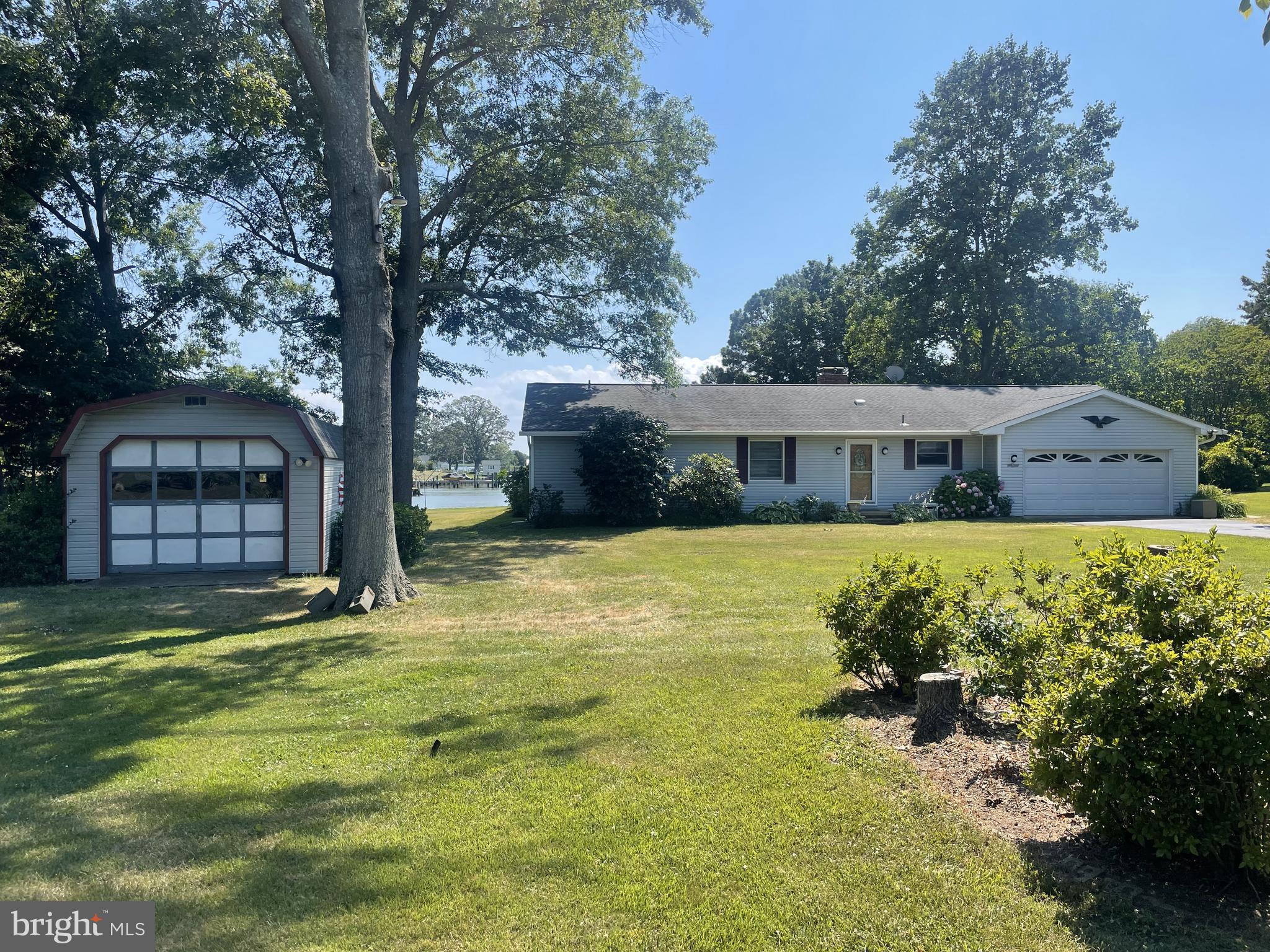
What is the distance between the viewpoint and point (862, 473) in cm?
2200

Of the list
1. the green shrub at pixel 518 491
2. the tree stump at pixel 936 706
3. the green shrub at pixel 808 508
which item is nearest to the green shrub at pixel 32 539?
the green shrub at pixel 518 491

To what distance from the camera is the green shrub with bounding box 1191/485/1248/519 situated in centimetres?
1978

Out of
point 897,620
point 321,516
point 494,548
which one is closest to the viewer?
point 897,620

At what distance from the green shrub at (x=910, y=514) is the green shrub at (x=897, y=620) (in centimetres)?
1591

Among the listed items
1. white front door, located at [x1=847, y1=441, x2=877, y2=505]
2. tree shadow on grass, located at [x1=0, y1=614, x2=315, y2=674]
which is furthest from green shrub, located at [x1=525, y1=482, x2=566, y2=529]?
tree shadow on grass, located at [x1=0, y1=614, x2=315, y2=674]

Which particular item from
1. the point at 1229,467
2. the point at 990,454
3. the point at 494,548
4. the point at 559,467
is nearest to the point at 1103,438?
the point at 990,454

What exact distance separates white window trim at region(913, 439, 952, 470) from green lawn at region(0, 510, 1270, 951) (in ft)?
52.3

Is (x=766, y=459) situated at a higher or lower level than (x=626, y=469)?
higher

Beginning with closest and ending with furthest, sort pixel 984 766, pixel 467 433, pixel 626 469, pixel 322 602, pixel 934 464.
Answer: pixel 984 766 < pixel 322 602 < pixel 626 469 < pixel 934 464 < pixel 467 433

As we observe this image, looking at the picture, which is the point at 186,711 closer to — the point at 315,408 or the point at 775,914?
the point at 775,914

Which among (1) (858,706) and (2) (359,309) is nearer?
(1) (858,706)

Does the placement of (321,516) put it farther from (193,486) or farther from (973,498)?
(973,498)

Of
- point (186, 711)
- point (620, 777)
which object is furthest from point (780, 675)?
point (186, 711)

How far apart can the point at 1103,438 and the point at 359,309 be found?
71.2 ft
